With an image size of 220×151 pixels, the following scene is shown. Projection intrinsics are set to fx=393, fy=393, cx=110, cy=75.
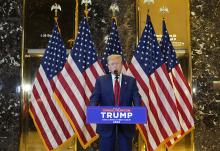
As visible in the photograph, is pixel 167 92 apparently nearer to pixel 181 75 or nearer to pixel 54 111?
pixel 181 75

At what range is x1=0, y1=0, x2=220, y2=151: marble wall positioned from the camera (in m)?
6.98

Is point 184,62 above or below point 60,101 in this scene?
above

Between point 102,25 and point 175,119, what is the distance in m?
2.17

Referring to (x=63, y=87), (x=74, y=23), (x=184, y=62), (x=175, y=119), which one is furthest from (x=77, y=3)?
(x=175, y=119)

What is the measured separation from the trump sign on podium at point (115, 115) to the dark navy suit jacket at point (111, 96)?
0.61m

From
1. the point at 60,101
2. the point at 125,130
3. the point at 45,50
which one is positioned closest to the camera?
the point at 125,130

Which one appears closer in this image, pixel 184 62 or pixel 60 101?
pixel 60 101

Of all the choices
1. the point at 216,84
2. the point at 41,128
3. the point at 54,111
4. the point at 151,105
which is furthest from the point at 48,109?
the point at 216,84

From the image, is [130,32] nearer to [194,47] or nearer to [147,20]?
[147,20]

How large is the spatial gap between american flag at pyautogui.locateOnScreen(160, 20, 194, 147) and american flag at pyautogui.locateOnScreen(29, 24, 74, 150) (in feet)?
6.06

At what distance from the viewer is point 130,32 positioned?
7.21 metres

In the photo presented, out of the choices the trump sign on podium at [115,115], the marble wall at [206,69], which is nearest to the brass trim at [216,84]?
the marble wall at [206,69]

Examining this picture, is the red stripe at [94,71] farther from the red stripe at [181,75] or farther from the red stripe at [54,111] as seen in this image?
the red stripe at [181,75]

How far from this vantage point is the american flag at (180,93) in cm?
668
